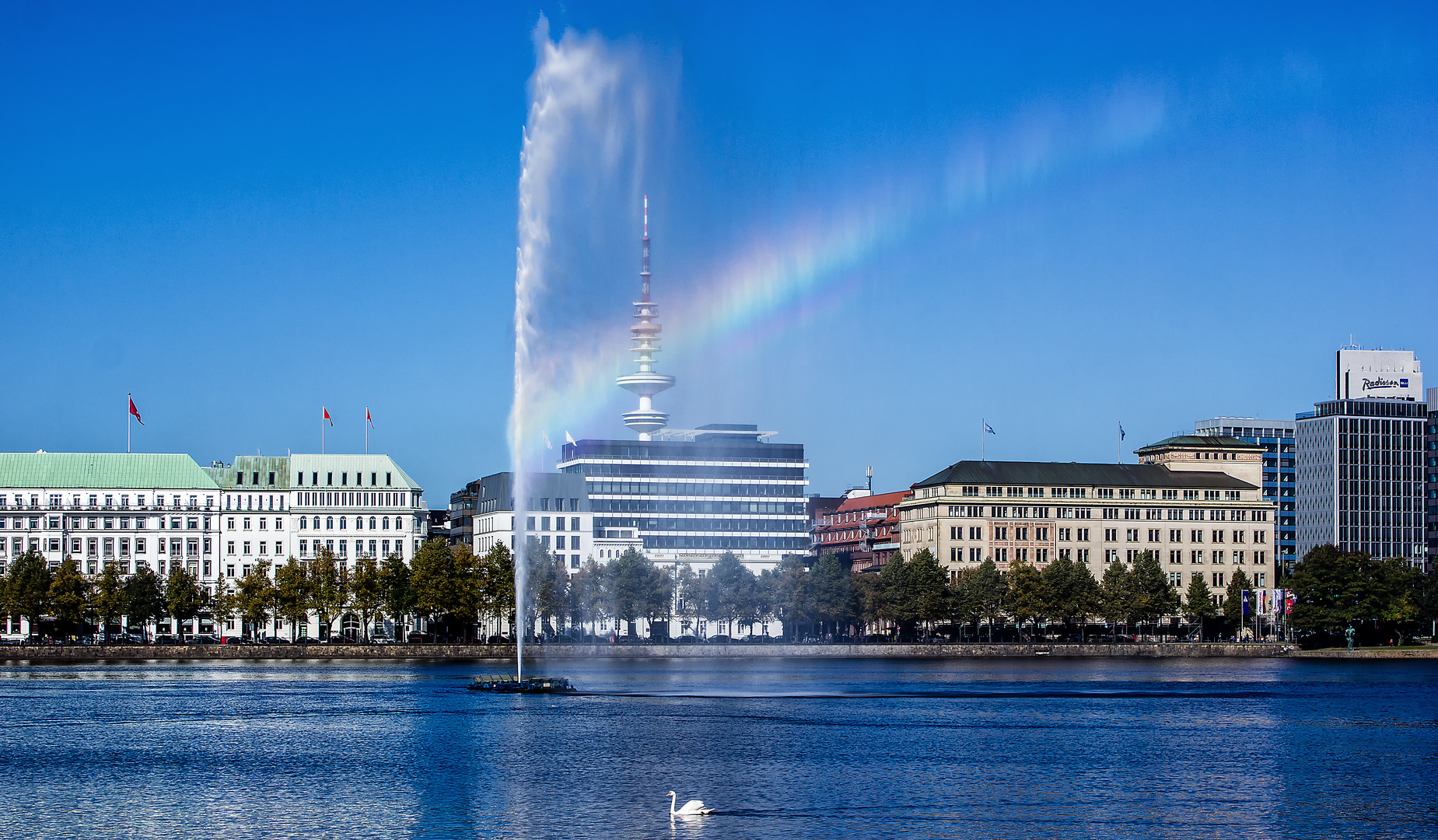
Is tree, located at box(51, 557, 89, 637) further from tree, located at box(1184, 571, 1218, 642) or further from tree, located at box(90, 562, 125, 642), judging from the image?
tree, located at box(1184, 571, 1218, 642)

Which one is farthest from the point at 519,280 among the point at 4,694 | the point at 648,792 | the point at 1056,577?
the point at 1056,577

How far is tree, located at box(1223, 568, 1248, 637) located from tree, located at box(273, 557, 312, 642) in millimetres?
93588

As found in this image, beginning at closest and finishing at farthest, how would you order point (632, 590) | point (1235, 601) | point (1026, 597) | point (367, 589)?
1. point (367, 589)
2. point (632, 590)
3. point (1026, 597)
4. point (1235, 601)

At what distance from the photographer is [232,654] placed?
162m

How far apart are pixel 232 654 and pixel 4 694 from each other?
5683 centimetres

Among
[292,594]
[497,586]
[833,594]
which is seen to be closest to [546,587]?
[497,586]

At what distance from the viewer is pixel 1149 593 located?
177 metres

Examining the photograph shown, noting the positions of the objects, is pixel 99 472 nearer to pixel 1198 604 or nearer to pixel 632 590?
pixel 632 590

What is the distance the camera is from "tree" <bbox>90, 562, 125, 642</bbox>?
160 m

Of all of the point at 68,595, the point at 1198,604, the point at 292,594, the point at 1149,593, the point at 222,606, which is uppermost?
the point at 68,595

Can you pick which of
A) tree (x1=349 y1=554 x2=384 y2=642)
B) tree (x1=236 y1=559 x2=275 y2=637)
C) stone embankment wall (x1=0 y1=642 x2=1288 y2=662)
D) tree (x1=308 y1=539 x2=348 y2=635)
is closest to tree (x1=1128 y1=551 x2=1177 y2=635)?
stone embankment wall (x1=0 y1=642 x2=1288 y2=662)

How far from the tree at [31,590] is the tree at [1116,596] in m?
99.6

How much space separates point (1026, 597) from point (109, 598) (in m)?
86.4

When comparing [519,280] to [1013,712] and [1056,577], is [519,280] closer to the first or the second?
[1013,712]
